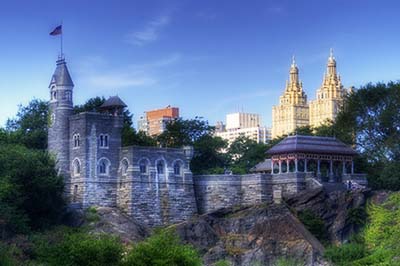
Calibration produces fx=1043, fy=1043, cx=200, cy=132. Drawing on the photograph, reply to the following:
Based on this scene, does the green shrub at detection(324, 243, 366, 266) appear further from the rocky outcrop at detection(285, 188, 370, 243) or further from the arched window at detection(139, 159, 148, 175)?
the arched window at detection(139, 159, 148, 175)

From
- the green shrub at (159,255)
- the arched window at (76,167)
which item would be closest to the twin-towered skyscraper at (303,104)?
the arched window at (76,167)

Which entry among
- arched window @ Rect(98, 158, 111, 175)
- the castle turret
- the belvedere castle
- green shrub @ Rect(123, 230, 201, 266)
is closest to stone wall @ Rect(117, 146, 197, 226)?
the belvedere castle

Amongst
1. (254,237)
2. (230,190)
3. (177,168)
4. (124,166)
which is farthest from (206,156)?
(254,237)

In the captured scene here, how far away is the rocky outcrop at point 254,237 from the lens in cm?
7419

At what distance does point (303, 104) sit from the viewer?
18825 centimetres

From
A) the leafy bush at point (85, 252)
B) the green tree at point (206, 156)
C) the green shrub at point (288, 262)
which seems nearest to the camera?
the leafy bush at point (85, 252)

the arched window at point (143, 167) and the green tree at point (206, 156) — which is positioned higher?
the green tree at point (206, 156)

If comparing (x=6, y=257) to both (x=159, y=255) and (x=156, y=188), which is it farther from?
(x=156, y=188)

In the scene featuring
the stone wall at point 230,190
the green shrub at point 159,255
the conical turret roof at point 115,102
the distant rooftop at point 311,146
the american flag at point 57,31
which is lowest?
the green shrub at point 159,255

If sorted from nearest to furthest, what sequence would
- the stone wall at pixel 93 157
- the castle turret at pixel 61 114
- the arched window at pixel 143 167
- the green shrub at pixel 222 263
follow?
the green shrub at pixel 222 263 → the stone wall at pixel 93 157 → the arched window at pixel 143 167 → the castle turret at pixel 61 114

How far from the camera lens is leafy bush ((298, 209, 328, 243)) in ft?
254

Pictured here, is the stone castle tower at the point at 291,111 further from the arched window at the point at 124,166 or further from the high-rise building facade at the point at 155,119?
the arched window at the point at 124,166

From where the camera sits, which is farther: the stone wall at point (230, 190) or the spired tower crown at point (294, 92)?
the spired tower crown at point (294, 92)

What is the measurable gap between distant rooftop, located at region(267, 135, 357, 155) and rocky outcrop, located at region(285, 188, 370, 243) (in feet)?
12.3
